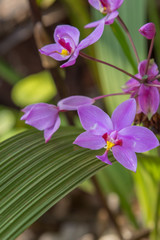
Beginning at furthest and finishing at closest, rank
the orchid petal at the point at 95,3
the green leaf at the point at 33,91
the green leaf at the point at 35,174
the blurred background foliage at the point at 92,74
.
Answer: the green leaf at the point at 33,91
the blurred background foliage at the point at 92,74
the orchid petal at the point at 95,3
the green leaf at the point at 35,174

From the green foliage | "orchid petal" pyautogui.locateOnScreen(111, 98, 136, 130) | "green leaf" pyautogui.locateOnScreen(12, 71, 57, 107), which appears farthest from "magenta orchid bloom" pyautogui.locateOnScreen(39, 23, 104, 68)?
"green leaf" pyautogui.locateOnScreen(12, 71, 57, 107)

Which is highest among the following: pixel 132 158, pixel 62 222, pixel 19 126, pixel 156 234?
pixel 132 158

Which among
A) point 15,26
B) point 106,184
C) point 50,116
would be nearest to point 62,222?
point 106,184

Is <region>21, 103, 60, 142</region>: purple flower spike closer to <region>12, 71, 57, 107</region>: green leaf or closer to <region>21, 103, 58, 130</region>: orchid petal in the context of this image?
<region>21, 103, 58, 130</region>: orchid petal

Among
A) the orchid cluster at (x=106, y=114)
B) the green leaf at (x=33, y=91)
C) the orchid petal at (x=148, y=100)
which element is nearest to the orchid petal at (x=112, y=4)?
the orchid cluster at (x=106, y=114)

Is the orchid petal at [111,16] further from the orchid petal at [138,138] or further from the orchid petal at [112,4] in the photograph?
the orchid petal at [138,138]

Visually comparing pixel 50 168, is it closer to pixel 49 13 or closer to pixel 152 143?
pixel 152 143
